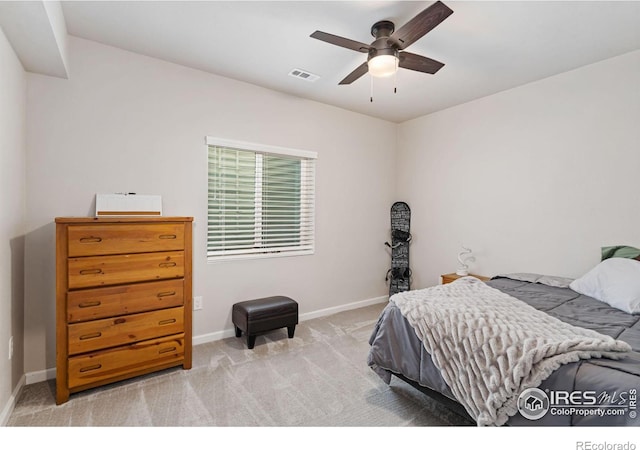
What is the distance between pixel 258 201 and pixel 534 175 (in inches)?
118

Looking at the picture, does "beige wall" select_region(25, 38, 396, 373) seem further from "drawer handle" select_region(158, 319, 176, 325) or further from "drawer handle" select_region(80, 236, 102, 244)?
"drawer handle" select_region(158, 319, 176, 325)

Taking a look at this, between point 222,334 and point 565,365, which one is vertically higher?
point 565,365

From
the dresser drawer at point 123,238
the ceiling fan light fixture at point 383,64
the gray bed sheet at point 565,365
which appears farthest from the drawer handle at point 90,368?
the ceiling fan light fixture at point 383,64

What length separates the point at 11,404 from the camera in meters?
1.96

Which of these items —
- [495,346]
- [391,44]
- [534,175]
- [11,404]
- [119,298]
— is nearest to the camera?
[495,346]

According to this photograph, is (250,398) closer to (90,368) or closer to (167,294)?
(167,294)

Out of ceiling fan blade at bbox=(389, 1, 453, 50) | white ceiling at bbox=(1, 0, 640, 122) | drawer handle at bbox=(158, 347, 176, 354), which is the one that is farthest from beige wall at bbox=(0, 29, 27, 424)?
ceiling fan blade at bbox=(389, 1, 453, 50)

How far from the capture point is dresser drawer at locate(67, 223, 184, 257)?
2.07 meters

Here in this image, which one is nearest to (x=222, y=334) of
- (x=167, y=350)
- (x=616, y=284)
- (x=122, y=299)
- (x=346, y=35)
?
(x=167, y=350)

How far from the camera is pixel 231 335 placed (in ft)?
10.5

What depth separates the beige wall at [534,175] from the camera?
2.70 metres

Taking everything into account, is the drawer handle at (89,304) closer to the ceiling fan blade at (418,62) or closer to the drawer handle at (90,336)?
the drawer handle at (90,336)

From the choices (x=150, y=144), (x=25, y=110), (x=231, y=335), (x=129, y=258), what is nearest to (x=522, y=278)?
(x=231, y=335)

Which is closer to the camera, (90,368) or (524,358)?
(524,358)
